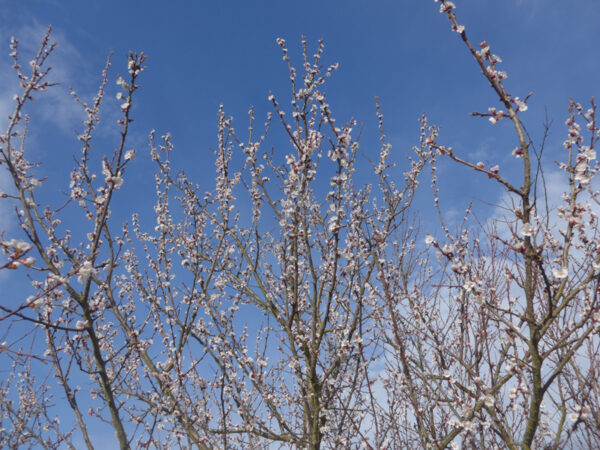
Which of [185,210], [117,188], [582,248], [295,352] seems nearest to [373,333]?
[295,352]

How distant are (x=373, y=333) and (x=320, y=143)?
3.29m

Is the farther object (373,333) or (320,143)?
(373,333)

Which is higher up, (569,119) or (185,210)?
(185,210)

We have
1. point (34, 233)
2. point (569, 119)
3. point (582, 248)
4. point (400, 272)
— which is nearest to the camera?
point (34, 233)

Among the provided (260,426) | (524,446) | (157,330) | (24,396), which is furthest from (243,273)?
(24,396)

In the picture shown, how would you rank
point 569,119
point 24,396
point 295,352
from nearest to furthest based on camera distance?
point 569,119, point 295,352, point 24,396

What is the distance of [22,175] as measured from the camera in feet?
12.2

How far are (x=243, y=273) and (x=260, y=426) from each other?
7.15 ft

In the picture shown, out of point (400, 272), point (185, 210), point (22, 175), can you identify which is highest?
point (185, 210)

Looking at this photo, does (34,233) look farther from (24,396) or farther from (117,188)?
(24,396)

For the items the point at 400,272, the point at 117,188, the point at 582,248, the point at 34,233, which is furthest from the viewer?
the point at 400,272

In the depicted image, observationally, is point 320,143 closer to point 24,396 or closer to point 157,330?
point 157,330

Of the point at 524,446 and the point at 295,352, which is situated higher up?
the point at 295,352

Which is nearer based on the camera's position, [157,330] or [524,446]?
[524,446]
